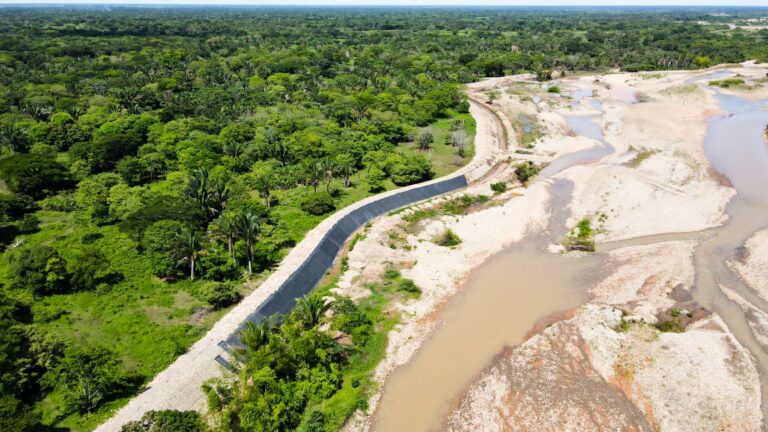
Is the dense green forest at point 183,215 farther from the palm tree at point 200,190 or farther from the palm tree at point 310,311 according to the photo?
the palm tree at point 200,190

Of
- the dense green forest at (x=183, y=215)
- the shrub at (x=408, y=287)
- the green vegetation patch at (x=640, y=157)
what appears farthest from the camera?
the green vegetation patch at (x=640, y=157)

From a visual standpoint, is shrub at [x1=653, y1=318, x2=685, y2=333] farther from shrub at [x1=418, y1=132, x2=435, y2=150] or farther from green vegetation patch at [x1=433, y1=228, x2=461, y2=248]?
shrub at [x1=418, y1=132, x2=435, y2=150]

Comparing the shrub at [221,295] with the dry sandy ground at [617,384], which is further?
the shrub at [221,295]

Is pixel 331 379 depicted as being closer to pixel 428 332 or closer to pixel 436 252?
pixel 428 332

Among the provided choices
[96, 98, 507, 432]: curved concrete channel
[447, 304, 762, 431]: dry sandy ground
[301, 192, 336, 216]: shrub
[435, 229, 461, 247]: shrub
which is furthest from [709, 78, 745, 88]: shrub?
[301, 192, 336, 216]: shrub

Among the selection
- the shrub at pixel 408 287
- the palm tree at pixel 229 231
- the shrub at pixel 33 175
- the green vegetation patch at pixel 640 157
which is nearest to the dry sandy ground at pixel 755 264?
the green vegetation patch at pixel 640 157

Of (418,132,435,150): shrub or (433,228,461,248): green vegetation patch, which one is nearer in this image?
(433,228,461,248): green vegetation patch

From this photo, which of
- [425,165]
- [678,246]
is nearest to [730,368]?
[678,246]
